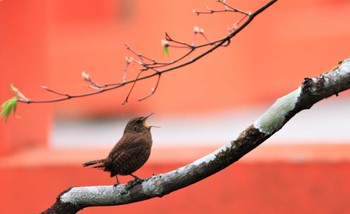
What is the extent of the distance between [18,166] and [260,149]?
1.26 meters

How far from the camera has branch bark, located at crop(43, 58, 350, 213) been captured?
7.88ft

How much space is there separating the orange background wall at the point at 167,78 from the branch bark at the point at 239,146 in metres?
→ 2.12

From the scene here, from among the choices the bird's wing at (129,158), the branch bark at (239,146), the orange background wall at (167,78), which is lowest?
the branch bark at (239,146)

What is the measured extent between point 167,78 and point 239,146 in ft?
22.6

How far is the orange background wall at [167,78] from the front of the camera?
4680 millimetres

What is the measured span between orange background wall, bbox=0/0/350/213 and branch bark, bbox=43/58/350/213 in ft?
6.96

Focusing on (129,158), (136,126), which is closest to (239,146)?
(129,158)

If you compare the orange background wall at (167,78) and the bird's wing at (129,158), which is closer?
the bird's wing at (129,158)

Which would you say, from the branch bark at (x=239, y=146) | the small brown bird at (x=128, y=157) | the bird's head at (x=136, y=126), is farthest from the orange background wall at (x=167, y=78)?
the branch bark at (x=239, y=146)

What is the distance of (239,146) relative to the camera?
247cm

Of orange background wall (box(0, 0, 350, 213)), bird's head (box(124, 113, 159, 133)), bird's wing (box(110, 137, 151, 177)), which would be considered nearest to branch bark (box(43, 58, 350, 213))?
bird's wing (box(110, 137, 151, 177))

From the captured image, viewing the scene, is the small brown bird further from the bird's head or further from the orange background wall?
the orange background wall

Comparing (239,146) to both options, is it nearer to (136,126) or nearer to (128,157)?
(128,157)

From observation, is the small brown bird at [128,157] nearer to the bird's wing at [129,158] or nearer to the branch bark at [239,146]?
the bird's wing at [129,158]
